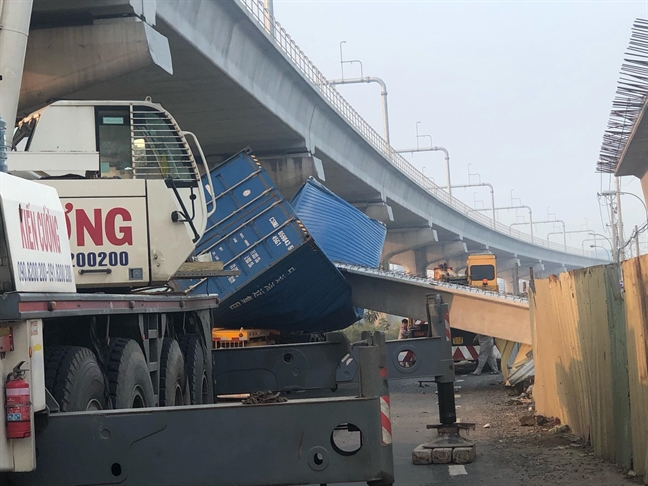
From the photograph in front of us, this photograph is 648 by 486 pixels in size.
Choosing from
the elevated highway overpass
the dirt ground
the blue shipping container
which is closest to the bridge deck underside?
the blue shipping container

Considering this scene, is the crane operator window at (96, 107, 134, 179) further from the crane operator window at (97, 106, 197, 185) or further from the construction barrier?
the construction barrier

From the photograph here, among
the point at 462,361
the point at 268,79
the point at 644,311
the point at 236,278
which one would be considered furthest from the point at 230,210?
the point at 644,311

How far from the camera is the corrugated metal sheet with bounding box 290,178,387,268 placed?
22656 mm

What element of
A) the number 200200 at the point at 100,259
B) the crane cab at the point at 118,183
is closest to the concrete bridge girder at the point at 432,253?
the crane cab at the point at 118,183

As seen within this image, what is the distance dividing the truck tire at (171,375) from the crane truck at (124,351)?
17mm

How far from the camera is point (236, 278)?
64.8 feet

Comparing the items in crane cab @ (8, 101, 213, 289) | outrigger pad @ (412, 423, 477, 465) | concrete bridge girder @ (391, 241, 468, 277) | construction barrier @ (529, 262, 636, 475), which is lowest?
outrigger pad @ (412, 423, 477, 465)

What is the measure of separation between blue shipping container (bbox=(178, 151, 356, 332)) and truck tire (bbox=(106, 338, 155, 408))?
1150cm

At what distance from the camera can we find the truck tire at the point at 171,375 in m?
7.43

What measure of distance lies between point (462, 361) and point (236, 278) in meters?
7.38

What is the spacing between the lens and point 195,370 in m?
8.54

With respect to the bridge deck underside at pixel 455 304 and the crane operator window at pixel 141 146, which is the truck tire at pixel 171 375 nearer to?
the crane operator window at pixel 141 146

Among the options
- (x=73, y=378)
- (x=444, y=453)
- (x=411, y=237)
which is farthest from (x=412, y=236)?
(x=73, y=378)

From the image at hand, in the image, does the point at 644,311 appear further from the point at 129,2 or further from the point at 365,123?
the point at 365,123
